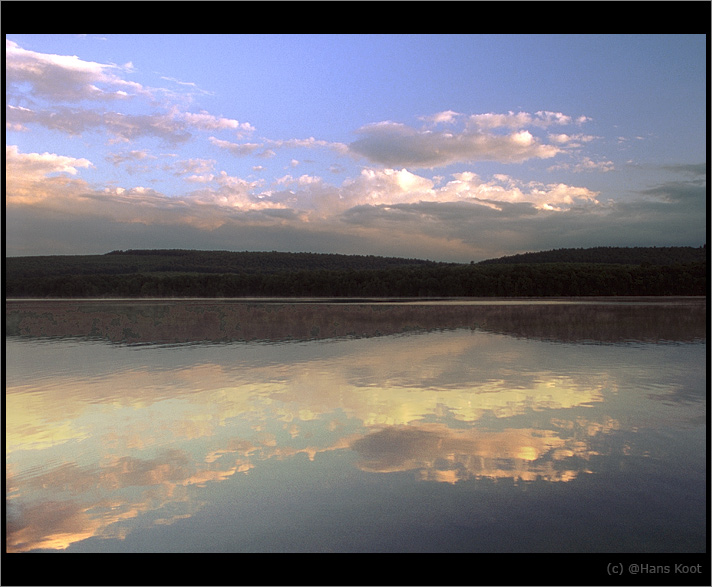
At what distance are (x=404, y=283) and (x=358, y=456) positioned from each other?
100.0m

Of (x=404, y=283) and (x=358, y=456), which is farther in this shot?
(x=404, y=283)

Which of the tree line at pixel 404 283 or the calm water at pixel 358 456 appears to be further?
the tree line at pixel 404 283

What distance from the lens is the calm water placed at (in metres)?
6.07

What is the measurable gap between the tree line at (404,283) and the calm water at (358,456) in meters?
82.5

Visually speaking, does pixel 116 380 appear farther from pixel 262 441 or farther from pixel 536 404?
pixel 536 404

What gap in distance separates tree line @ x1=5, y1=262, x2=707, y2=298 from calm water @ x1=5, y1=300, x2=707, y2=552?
82485mm

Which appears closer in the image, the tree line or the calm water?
the calm water

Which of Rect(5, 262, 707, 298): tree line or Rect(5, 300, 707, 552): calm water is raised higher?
Rect(5, 262, 707, 298): tree line

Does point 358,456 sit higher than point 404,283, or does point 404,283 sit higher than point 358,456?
point 404,283

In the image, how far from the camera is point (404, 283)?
4250 inches

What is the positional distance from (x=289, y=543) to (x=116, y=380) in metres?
11.1

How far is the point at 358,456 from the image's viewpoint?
852cm

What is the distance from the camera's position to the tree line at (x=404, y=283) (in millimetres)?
93688

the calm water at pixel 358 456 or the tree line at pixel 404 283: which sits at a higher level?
the tree line at pixel 404 283
